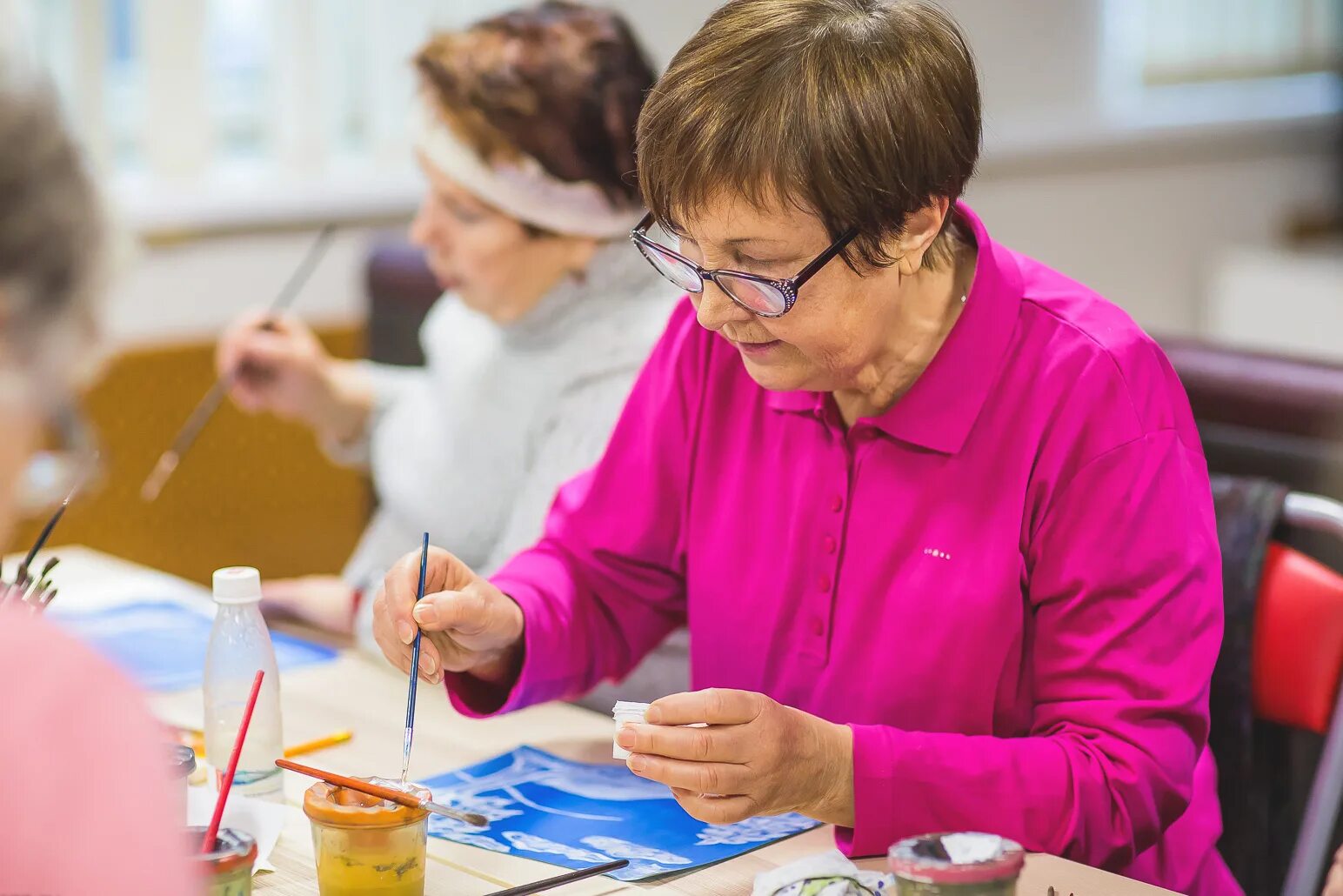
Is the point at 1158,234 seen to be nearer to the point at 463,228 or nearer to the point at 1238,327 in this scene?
the point at 1238,327

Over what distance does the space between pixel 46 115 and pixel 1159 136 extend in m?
4.31

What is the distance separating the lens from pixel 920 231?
4.60ft

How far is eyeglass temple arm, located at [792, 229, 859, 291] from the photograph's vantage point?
1.34 meters

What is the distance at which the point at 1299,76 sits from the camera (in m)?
4.96

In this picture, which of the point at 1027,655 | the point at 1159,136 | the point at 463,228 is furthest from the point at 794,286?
the point at 1159,136

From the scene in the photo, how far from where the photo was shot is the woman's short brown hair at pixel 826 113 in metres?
1.30

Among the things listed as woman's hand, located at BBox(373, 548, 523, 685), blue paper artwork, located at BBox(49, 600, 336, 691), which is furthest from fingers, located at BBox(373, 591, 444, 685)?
blue paper artwork, located at BBox(49, 600, 336, 691)

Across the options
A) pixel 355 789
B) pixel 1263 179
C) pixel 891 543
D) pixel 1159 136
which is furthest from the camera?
pixel 1263 179

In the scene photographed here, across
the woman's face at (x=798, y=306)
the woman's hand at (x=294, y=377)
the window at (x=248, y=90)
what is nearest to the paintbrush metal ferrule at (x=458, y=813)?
the woman's face at (x=798, y=306)

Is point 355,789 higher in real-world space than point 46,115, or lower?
lower

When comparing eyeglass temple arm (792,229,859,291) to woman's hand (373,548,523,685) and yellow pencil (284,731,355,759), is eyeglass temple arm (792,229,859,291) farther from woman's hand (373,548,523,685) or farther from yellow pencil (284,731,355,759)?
yellow pencil (284,731,355,759)

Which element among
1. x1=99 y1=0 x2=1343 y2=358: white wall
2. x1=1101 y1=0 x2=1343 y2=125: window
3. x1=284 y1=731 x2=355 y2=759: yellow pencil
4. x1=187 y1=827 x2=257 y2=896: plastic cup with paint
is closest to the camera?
x1=187 y1=827 x2=257 y2=896: plastic cup with paint

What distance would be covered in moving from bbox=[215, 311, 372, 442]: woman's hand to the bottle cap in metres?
1.12

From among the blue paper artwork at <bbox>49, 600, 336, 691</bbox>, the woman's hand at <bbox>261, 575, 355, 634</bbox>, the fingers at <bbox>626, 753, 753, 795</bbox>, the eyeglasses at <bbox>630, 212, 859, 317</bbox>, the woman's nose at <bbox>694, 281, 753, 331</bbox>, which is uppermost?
the eyeglasses at <bbox>630, 212, 859, 317</bbox>
